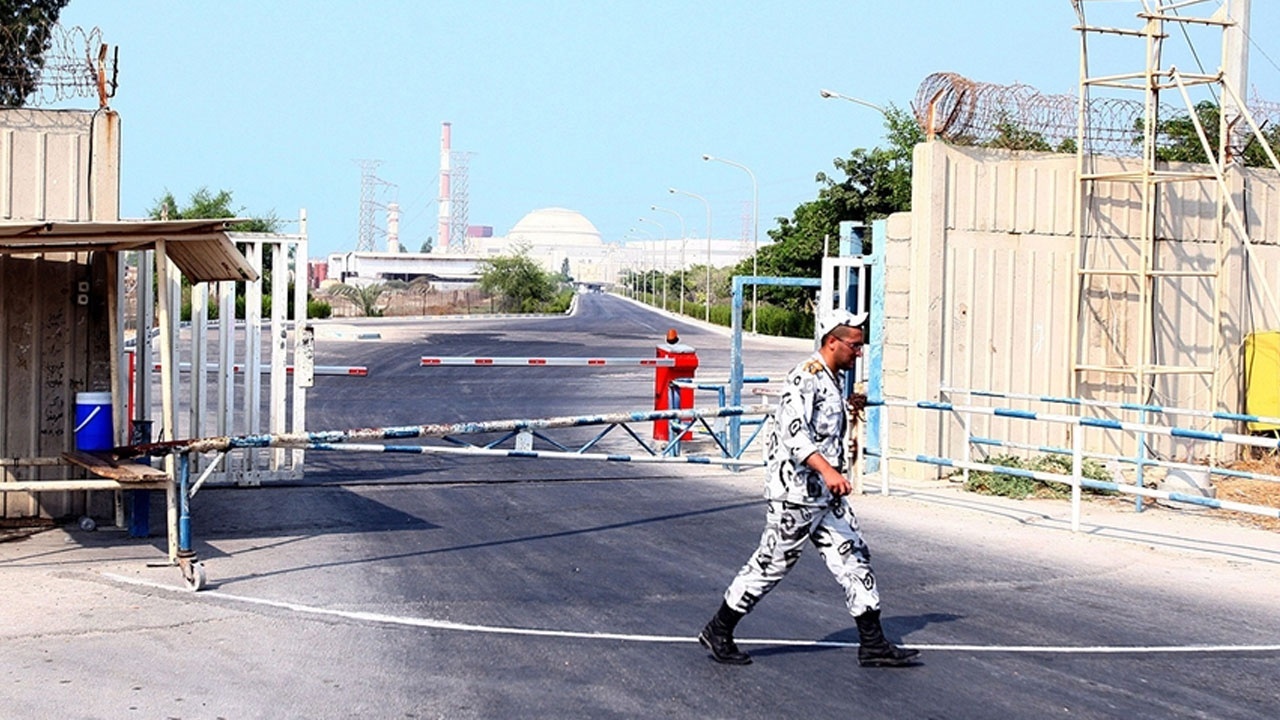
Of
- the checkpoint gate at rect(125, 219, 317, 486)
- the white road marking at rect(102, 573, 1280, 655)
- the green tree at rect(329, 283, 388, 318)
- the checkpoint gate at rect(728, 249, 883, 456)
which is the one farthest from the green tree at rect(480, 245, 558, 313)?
the white road marking at rect(102, 573, 1280, 655)

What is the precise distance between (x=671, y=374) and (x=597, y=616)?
9589 mm

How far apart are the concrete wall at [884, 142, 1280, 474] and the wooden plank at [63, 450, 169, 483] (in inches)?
318

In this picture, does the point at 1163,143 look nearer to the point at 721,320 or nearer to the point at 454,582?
the point at 454,582

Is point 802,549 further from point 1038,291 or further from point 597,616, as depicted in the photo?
point 1038,291

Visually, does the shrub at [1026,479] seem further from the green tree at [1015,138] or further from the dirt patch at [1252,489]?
the green tree at [1015,138]

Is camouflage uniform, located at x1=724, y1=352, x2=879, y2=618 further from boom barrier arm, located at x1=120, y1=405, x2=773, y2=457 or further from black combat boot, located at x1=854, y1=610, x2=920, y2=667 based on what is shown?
boom barrier arm, located at x1=120, y1=405, x2=773, y2=457

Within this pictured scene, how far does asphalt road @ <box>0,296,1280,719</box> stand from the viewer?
655cm

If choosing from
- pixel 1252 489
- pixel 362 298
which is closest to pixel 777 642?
pixel 1252 489

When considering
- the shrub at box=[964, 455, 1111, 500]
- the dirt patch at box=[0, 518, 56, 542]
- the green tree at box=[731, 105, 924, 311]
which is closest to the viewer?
the dirt patch at box=[0, 518, 56, 542]

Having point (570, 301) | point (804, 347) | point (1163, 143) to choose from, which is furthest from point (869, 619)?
point (570, 301)

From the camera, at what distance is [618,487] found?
1430cm

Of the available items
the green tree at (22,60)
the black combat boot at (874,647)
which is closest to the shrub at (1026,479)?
the black combat boot at (874,647)

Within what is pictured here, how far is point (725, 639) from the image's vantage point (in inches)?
281

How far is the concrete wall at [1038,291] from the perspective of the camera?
14.9 m
